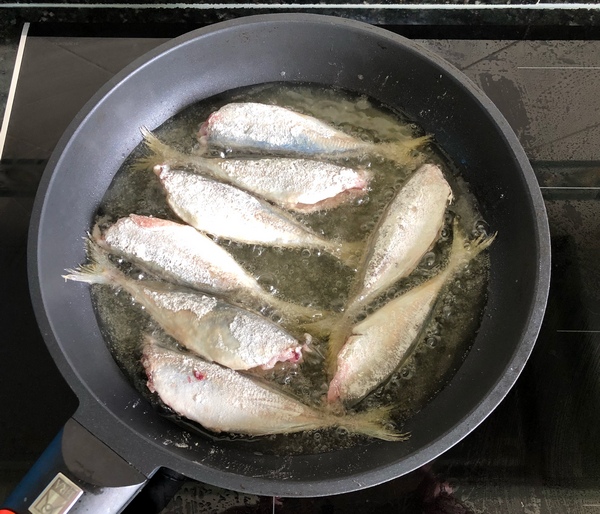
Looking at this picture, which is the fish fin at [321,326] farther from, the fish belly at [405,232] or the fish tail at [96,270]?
the fish tail at [96,270]

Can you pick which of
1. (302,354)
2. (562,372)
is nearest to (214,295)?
(302,354)

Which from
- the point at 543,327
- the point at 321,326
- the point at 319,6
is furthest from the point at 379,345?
the point at 319,6

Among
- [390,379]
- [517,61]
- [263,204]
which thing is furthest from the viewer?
[517,61]

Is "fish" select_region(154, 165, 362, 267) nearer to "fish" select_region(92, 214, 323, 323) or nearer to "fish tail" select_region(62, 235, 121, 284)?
"fish" select_region(92, 214, 323, 323)

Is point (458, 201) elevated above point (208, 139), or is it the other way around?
point (458, 201)

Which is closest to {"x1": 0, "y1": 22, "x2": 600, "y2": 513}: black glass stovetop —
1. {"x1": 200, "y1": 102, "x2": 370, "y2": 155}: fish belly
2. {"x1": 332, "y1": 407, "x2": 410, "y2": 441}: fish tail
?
{"x1": 332, "y1": 407, "x2": 410, "y2": 441}: fish tail

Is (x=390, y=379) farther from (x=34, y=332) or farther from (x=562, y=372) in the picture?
(x=34, y=332)
